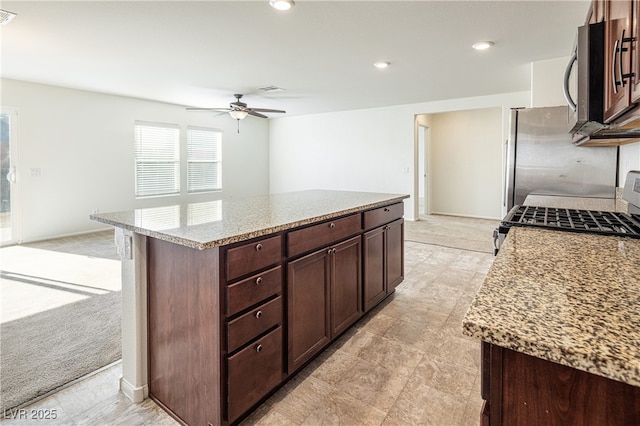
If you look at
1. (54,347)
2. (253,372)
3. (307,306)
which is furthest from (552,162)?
(54,347)

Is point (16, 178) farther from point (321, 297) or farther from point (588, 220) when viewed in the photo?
point (588, 220)

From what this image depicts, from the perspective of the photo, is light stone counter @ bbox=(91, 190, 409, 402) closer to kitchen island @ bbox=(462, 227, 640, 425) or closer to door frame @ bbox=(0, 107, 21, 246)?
kitchen island @ bbox=(462, 227, 640, 425)

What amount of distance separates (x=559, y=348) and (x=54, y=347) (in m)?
2.76

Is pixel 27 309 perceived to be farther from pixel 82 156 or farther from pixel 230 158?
pixel 230 158

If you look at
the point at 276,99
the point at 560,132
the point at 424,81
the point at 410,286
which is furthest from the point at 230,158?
the point at 560,132

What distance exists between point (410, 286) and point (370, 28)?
96.7 inches

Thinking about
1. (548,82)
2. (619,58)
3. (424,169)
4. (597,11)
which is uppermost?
(548,82)

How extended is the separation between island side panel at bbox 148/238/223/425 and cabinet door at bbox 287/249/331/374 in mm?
449

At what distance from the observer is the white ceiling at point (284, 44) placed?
2.74 m

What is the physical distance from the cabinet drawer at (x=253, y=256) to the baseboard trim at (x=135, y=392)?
88cm

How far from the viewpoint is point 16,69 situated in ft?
14.4

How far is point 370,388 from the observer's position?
182cm

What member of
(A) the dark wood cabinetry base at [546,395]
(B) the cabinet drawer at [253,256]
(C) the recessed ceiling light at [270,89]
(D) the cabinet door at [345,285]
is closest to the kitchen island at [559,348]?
(A) the dark wood cabinetry base at [546,395]

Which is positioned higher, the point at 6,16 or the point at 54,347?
the point at 6,16
